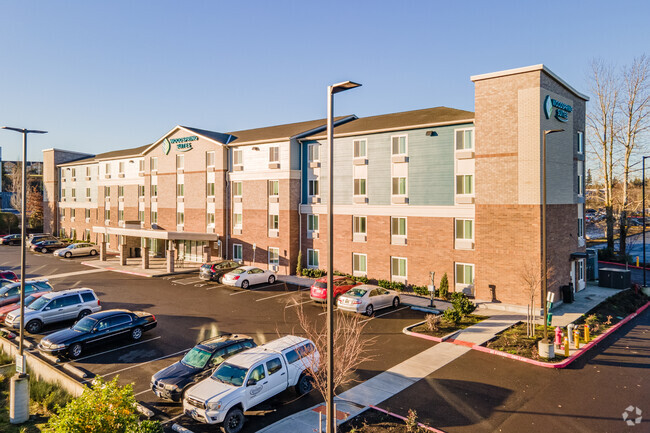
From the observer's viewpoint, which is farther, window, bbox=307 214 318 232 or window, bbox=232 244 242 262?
window, bbox=232 244 242 262

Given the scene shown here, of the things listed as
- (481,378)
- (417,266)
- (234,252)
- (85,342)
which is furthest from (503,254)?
(234,252)

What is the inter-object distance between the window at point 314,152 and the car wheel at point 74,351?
22.6 metres

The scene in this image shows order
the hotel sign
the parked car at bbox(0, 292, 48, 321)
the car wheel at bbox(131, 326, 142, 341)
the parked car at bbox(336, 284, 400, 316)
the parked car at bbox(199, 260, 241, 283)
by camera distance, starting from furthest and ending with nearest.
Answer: the hotel sign < the parked car at bbox(199, 260, 241, 283) < the parked car at bbox(336, 284, 400, 316) < the parked car at bbox(0, 292, 48, 321) < the car wheel at bbox(131, 326, 142, 341)

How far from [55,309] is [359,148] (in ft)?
74.2

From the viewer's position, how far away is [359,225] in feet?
107

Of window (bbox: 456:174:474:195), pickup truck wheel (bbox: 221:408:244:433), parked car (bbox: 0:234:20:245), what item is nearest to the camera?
pickup truck wheel (bbox: 221:408:244:433)

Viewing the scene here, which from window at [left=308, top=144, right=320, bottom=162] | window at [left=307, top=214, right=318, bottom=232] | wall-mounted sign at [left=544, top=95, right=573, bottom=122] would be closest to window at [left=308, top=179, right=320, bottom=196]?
window at [left=308, top=144, right=320, bottom=162]

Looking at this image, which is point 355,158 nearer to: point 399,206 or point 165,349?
point 399,206

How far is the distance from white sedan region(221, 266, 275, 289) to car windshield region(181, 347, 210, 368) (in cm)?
1589

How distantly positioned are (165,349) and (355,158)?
20122 mm

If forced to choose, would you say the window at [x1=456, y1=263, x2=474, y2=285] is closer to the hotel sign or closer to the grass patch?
the grass patch

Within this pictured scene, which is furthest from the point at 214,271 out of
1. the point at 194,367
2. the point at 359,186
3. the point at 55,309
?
the point at 194,367

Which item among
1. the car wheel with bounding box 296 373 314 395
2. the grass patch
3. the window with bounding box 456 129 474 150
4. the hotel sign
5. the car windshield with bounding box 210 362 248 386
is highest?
the hotel sign

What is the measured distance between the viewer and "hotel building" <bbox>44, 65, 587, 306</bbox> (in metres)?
24.2
